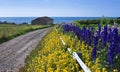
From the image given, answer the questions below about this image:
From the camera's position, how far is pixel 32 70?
42.1ft

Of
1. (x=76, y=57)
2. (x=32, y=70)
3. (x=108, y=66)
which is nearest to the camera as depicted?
(x=108, y=66)

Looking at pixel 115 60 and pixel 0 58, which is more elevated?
pixel 115 60

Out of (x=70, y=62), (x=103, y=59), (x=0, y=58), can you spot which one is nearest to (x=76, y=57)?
(x=70, y=62)

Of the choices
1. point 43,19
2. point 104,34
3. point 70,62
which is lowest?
point 43,19

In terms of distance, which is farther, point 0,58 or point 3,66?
point 0,58

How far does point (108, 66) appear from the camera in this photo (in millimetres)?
8672

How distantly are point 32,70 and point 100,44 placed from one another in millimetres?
2615

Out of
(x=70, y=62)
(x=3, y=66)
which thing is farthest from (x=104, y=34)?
(x=3, y=66)

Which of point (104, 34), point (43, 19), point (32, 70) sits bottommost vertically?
point (43, 19)

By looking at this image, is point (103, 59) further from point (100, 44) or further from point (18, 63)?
point (18, 63)

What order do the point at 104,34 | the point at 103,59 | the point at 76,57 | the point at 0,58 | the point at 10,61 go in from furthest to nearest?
the point at 0,58 → the point at 10,61 → the point at 104,34 → the point at 76,57 → the point at 103,59

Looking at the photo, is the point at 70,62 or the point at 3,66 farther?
the point at 3,66

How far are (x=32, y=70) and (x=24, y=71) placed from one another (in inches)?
56.1

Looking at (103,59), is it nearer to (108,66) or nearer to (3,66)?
(108,66)
